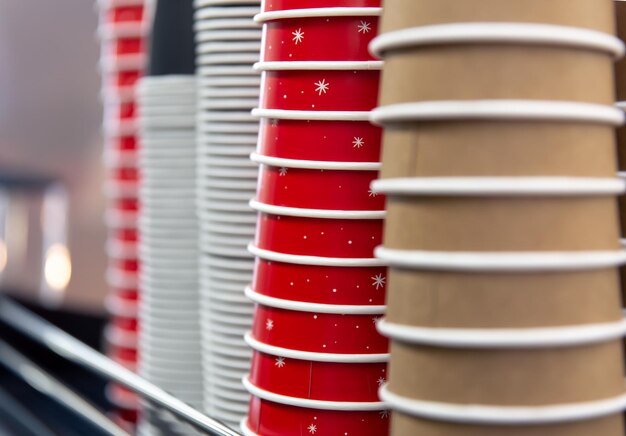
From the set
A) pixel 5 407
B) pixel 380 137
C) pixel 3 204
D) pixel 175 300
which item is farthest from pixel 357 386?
pixel 3 204

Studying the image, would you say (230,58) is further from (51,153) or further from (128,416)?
(51,153)

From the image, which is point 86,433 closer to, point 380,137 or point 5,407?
point 5,407

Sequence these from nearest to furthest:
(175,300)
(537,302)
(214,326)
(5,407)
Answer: (537,302)
(214,326)
(175,300)
(5,407)

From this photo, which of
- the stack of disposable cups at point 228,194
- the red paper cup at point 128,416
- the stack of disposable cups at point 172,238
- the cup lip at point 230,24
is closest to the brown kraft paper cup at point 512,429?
the stack of disposable cups at point 228,194

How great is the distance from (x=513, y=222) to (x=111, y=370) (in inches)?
28.7

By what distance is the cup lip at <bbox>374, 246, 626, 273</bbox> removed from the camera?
520 millimetres

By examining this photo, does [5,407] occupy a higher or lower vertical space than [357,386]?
lower

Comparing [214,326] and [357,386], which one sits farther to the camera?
[214,326]

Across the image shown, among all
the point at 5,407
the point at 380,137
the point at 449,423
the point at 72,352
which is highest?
the point at 380,137

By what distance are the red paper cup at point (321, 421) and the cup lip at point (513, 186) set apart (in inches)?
9.6

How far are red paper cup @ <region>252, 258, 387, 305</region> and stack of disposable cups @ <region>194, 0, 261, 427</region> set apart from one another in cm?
25

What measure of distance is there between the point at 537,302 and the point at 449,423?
82 mm

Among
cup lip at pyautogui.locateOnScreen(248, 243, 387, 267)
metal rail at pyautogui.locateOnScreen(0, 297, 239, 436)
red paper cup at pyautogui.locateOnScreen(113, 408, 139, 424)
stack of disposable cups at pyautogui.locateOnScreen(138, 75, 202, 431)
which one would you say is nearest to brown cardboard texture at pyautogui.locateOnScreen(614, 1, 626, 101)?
cup lip at pyautogui.locateOnScreen(248, 243, 387, 267)

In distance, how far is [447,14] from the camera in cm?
54
